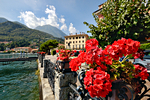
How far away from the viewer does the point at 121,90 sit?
0.93 metres

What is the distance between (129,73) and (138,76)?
14 centimetres

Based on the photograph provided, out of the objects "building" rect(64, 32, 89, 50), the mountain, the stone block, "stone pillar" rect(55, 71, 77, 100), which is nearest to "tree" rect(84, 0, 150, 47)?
"stone pillar" rect(55, 71, 77, 100)

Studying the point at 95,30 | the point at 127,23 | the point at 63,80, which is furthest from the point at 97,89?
the point at 95,30

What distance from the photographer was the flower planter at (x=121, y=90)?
2.87 ft

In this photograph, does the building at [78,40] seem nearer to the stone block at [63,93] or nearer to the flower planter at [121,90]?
the stone block at [63,93]

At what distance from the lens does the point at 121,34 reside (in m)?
4.74

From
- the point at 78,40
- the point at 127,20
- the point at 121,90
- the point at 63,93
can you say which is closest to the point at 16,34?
the point at 78,40

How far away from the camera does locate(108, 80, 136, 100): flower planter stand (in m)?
0.88

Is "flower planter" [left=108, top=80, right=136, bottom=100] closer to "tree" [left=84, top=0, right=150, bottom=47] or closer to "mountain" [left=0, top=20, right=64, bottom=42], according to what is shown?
"tree" [left=84, top=0, right=150, bottom=47]

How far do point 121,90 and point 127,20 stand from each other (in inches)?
178

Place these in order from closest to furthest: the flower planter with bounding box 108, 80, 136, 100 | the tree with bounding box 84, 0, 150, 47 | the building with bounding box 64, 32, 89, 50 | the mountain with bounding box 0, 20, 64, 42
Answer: the flower planter with bounding box 108, 80, 136, 100 → the tree with bounding box 84, 0, 150, 47 → the building with bounding box 64, 32, 89, 50 → the mountain with bounding box 0, 20, 64, 42

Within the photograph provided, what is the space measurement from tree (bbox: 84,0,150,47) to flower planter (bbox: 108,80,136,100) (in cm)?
417

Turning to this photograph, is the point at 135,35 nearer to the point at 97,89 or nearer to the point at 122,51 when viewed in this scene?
the point at 122,51

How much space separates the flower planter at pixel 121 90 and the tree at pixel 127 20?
4174 mm
